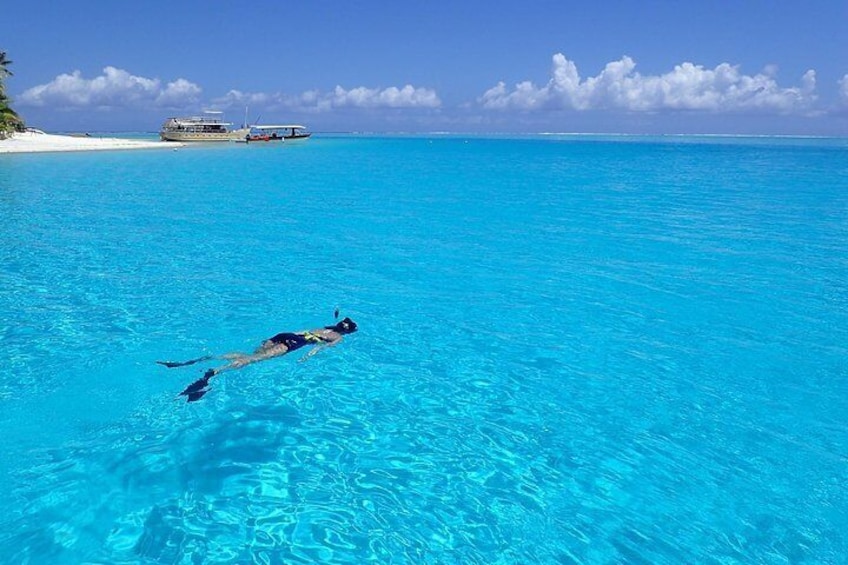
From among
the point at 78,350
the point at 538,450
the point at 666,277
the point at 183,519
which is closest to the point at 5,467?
the point at 183,519

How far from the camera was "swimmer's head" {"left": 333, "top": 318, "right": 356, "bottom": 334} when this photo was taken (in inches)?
428

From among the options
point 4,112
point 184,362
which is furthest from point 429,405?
point 4,112

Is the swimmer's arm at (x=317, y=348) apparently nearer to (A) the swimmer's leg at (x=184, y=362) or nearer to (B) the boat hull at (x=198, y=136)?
(A) the swimmer's leg at (x=184, y=362)

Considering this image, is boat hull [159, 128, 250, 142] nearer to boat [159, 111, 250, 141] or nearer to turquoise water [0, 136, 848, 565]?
boat [159, 111, 250, 141]

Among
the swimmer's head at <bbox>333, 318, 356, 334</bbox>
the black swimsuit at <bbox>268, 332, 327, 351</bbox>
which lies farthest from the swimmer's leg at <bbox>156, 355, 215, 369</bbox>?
the swimmer's head at <bbox>333, 318, 356, 334</bbox>

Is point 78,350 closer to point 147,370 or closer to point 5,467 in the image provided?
point 147,370

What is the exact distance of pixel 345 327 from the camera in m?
11.0

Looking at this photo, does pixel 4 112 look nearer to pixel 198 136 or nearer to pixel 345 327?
A: pixel 198 136

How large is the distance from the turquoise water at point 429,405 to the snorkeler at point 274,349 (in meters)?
0.22

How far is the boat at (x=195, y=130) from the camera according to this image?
324 ft

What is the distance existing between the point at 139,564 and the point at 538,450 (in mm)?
4874

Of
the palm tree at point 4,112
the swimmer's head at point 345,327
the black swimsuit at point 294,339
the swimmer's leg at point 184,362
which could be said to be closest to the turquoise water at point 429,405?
the swimmer's leg at point 184,362

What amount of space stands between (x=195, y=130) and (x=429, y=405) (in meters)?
106

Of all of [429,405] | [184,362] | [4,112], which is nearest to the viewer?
[429,405]
